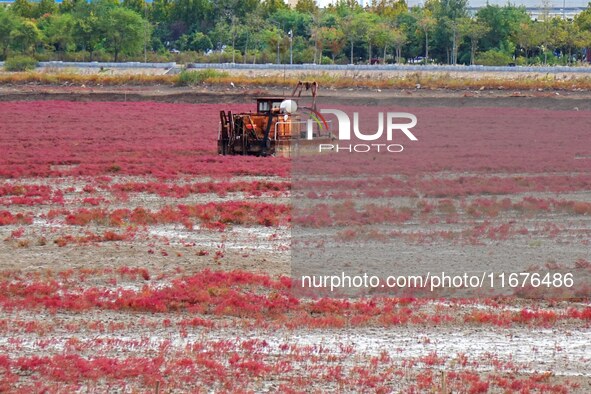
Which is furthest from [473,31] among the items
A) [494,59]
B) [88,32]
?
[88,32]

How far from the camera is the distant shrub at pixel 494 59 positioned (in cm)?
9838

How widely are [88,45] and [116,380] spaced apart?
333 feet

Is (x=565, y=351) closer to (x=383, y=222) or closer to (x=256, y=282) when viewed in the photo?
(x=256, y=282)

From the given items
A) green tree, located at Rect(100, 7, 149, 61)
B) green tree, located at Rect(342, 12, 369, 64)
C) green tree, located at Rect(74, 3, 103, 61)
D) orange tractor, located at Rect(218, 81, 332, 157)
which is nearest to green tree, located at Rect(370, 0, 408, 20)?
green tree, located at Rect(342, 12, 369, 64)

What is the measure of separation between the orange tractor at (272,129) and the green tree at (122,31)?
70.3m

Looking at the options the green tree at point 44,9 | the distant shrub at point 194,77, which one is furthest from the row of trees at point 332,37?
the distant shrub at point 194,77

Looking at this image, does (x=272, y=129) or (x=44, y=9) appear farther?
(x=44, y=9)

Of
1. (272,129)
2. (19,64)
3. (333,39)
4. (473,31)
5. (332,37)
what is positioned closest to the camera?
(272,129)

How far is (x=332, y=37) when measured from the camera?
107m

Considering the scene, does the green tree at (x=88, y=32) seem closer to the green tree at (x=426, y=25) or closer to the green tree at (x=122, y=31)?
the green tree at (x=122, y=31)

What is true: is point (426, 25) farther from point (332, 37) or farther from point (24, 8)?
point (24, 8)

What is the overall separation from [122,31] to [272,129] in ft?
241

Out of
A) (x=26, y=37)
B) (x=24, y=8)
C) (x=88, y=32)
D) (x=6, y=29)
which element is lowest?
(x=26, y=37)

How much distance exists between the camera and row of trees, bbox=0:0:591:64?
103188mm
